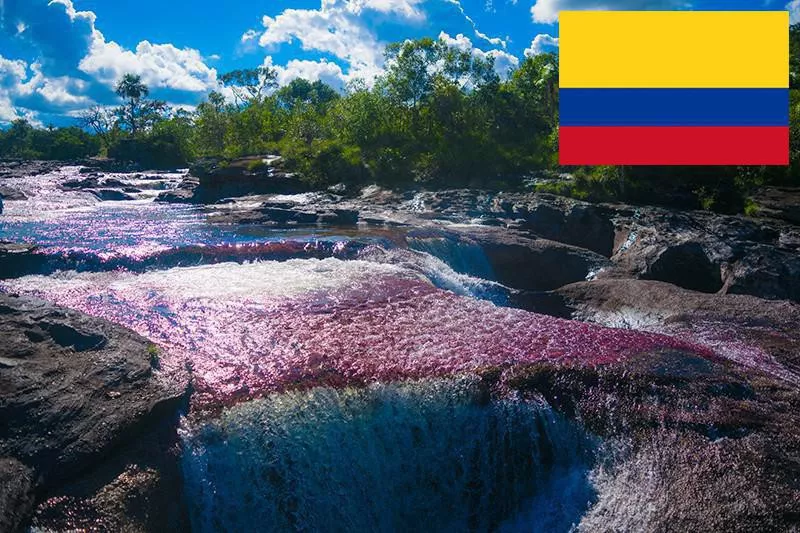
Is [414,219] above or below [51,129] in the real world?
below

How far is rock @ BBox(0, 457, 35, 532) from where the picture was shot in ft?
14.8

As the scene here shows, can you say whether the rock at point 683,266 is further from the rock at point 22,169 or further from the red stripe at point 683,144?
the rock at point 22,169

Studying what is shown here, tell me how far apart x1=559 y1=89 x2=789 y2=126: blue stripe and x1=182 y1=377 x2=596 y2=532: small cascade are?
14.5 meters

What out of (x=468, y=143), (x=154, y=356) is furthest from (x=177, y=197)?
(x=154, y=356)

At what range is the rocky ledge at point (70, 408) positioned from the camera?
4.95 metres

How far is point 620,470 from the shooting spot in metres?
6.07

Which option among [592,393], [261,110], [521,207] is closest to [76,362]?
[592,393]

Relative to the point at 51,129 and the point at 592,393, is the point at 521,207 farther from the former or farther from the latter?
the point at 51,129

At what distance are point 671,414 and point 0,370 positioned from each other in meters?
7.60

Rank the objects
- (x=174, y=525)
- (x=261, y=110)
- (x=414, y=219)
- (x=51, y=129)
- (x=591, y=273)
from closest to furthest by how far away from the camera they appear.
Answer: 1. (x=174, y=525)
2. (x=591, y=273)
3. (x=414, y=219)
4. (x=261, y=110)
5. (x=51, y=129)

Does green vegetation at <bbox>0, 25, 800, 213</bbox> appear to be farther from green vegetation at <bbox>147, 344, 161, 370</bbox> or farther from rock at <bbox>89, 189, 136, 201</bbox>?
green vegetation at <bbox>147, 344, 161, 370</bbox>

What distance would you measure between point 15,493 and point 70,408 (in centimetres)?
101

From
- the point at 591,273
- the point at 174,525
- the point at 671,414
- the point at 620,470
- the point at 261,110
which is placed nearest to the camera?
the point at 174,525

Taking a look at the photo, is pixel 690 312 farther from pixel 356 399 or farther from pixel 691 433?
pixel 356 399
